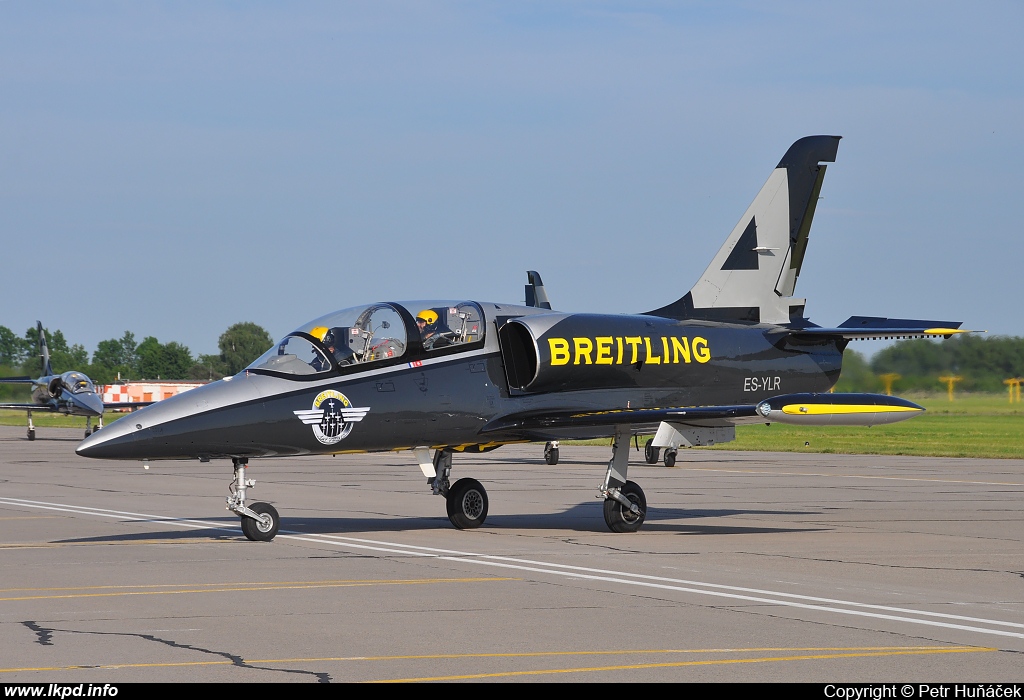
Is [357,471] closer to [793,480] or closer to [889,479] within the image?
[793,480]

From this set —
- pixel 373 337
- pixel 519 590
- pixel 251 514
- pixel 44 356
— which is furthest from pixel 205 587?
pixel 44 356

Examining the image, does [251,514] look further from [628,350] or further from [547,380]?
[628,350]

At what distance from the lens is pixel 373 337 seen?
15.4 meters

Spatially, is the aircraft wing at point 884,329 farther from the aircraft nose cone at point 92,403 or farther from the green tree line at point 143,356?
the green tree line at point 143,356

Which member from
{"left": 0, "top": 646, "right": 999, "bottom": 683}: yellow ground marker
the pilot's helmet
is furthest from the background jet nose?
{"left": 0, "top": 646, "right": 999, "bottom": 683}: yellow ground marker

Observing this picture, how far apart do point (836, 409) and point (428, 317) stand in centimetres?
521

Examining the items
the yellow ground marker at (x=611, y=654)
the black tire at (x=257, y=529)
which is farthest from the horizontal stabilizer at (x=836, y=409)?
the yellow ground marker at (x=611, y=654)

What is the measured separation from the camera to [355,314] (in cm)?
1541

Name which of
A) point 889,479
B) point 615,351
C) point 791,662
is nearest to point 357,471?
point 889,479

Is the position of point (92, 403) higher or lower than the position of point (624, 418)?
higher

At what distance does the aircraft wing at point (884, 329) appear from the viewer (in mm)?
17406

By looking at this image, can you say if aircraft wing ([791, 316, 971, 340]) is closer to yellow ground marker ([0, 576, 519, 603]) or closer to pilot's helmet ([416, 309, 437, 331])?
pilot's helmet ([416, 309, 437, 331])

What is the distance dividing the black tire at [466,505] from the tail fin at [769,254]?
396 centimetres

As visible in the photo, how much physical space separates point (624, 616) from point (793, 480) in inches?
758
